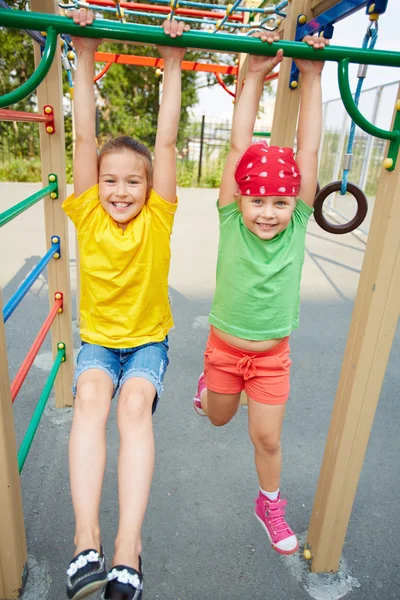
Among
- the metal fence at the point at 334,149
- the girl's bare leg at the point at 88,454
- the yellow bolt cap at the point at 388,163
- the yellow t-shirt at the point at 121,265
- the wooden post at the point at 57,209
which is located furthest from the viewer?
the metal fence at the point at 334,149

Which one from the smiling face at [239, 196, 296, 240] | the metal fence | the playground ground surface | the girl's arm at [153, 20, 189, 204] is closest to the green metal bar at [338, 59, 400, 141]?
the smiling face at [239, 196, 296, 240]

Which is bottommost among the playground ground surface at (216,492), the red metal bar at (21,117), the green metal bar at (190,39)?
the playground ground surface at (216,492)

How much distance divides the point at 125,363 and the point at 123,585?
684 mm

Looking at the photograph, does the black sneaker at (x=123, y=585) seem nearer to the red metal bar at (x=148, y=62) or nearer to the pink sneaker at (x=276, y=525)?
the pink sneaker at (x=276, y=525)

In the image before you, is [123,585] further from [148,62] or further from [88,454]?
[148,62]

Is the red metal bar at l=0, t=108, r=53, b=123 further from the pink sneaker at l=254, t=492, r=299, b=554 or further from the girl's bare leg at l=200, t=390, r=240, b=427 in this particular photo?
the pink sneaker at l=254, t=492, r=299, b=554

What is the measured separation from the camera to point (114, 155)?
1.58m

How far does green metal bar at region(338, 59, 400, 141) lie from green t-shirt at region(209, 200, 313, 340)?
326mm

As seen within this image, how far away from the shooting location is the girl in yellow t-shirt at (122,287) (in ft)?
4.45

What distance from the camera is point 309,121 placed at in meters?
1.51

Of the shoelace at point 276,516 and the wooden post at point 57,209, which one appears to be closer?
the shoelace at point 276,516

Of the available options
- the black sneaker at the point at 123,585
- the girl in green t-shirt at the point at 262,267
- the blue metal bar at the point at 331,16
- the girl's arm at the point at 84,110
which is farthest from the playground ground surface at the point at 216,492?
the blue metal bar at the point at 331,16

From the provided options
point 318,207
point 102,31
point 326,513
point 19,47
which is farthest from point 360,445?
point 19,47

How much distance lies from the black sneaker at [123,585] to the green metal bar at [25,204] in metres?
0.96
